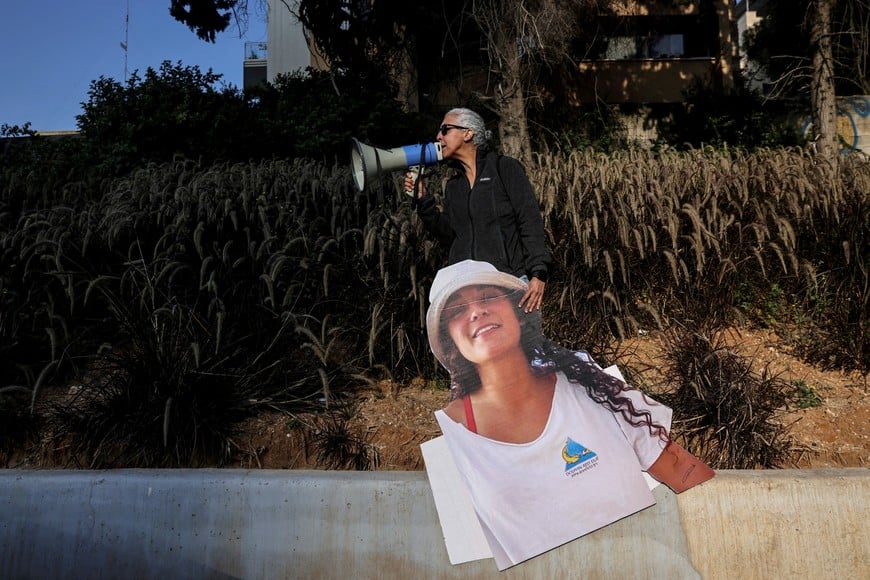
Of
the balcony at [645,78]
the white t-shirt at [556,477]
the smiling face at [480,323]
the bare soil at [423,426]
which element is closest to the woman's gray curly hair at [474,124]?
the smiling face at [480,323]

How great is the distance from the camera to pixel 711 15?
2036 cm

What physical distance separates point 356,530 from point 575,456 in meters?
1.11

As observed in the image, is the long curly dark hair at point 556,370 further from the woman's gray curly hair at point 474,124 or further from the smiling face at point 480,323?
the woman's gray curly hair at point 474,124

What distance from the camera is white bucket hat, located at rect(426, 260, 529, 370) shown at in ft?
11.1

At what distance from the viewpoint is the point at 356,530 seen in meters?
3.34

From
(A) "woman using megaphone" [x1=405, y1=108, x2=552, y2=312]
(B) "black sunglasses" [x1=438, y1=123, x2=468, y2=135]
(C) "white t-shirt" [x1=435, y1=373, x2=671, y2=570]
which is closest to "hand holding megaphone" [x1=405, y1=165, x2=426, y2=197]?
(A) "woman using megaphone" [x1=405, y1=108, x2=552, y2=312]

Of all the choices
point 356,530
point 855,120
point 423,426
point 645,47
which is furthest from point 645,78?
point 356,530

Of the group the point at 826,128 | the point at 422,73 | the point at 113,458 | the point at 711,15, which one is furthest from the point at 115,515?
the point at 711,15

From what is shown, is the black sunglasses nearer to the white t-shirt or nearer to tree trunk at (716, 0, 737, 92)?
the white t-shirt

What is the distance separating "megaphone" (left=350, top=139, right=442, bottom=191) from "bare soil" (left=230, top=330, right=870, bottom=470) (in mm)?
1544

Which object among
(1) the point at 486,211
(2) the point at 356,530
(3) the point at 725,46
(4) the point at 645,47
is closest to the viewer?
(2) the point at 356,530

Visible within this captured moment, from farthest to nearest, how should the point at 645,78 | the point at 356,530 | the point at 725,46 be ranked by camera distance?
the point at 725,46 → the point at 645,78 → the point at 356,530

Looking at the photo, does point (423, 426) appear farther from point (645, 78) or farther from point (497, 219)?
point (645, 78)

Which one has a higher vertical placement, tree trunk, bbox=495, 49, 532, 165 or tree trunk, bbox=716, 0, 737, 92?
tree trunk, bbox=716, 0, 737, 92
